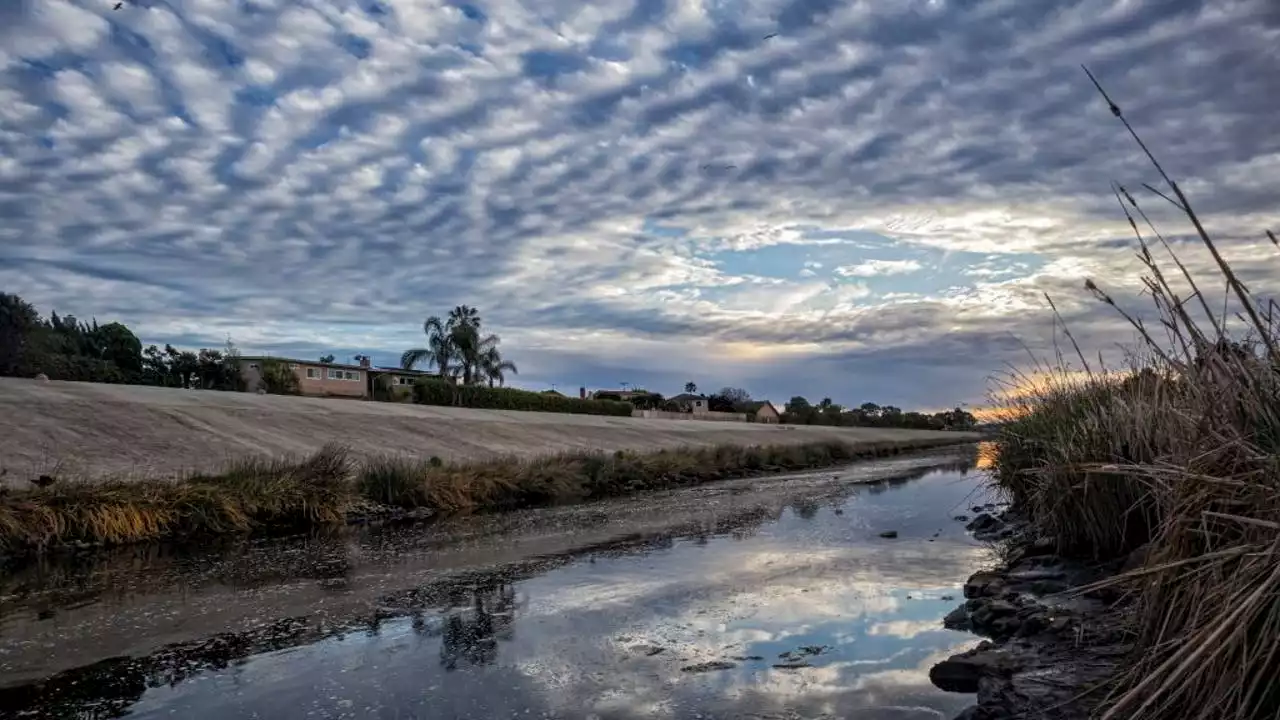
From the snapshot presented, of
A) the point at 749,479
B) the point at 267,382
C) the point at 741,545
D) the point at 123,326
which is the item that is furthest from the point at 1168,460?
the point at 123,326

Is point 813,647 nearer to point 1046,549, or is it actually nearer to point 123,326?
point 1046,549

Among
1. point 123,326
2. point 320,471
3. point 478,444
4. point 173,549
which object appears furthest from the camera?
point 123,326

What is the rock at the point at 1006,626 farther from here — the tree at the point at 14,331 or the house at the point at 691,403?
the house at the point at 691,403

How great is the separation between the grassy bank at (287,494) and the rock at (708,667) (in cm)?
1189

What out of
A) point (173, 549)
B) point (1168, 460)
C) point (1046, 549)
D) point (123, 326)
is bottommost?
point (173, 549)

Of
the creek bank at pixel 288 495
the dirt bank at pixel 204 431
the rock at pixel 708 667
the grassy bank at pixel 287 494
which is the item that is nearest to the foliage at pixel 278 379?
the dirt bank at pixel 204 431

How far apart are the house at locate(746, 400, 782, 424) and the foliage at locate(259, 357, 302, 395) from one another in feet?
195

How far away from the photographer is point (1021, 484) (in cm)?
1530

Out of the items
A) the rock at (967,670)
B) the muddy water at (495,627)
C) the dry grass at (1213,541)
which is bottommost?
the muddy water at (495,627)

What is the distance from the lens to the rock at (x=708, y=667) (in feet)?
24.0

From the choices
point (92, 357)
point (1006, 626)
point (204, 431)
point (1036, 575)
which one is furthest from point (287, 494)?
point (92, 357)

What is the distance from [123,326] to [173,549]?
70.9 meters

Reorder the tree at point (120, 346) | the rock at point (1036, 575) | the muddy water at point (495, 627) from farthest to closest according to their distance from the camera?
the tree at point (120, 346) < the rock at point (1036, 575) < the muddy water at point (495, 627)

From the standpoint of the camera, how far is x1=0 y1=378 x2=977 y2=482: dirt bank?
64.3ft
